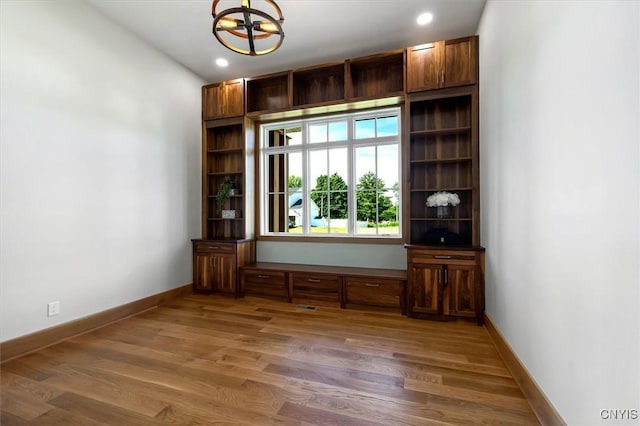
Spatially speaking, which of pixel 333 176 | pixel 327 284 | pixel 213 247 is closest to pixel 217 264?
pixel 213 247

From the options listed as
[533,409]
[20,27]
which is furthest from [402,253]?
[20,27]

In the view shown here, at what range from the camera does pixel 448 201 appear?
3209mm

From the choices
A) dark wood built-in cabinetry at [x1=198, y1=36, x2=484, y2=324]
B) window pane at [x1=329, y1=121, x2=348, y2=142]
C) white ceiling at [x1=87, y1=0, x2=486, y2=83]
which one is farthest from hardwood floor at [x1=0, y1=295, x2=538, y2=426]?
white ceiling at [x1=87, y1=0, x2=486, y2=83]

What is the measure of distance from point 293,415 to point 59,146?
121 inches

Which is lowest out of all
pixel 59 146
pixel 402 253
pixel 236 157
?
pixel 402 253

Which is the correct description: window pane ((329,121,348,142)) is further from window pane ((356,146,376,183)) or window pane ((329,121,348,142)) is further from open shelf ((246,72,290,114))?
open shelf ((246,72,290,114))

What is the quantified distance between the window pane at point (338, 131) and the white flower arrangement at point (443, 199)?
5.16 ft

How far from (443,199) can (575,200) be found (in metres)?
2.02

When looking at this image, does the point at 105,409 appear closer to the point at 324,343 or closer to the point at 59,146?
the point at 324,343

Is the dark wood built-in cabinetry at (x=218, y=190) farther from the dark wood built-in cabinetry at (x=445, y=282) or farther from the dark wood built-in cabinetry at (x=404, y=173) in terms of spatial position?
the dark wood built-in cabinetry at (x=445, y=282)

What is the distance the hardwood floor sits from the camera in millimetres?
1530

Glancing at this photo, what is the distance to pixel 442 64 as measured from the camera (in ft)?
10.3

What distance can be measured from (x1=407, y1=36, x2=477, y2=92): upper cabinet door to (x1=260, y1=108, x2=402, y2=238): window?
0.60 m

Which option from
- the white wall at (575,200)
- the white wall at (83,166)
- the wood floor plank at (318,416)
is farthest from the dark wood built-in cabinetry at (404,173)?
the wood floor plank at (318,416)
